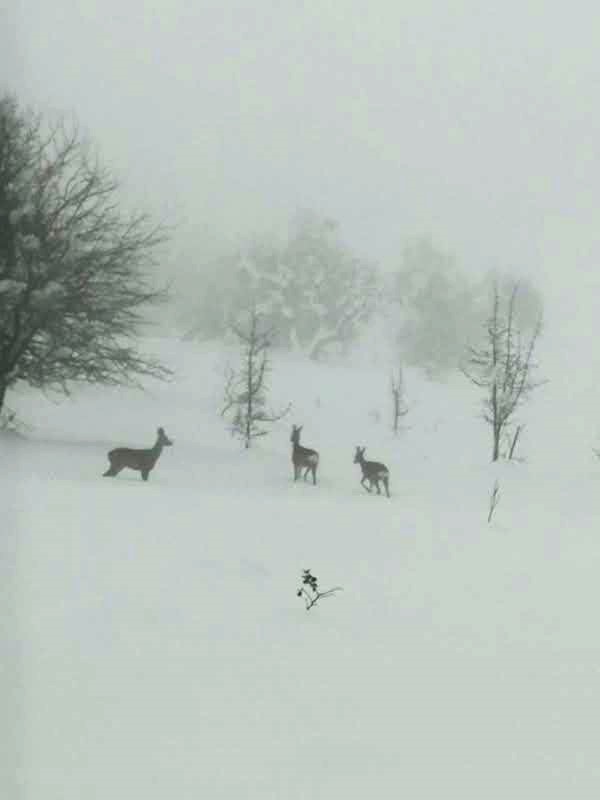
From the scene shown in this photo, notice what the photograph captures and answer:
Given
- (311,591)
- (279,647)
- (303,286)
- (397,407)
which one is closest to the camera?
(279,647)

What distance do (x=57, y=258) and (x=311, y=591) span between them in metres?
10.4

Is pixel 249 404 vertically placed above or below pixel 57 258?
below

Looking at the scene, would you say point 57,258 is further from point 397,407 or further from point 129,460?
point 397,407

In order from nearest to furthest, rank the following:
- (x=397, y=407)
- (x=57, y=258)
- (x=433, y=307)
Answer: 1. (x=57, y=258)
2. (x=397, y=407)
3. (x=433, y=307)

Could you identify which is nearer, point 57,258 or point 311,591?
point 311,591

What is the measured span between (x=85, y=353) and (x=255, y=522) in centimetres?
798

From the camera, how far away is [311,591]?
672cm

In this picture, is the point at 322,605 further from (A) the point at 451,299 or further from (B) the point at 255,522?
(A) the point at 451,299

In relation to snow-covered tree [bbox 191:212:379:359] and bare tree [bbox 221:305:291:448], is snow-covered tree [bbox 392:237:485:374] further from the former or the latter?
bare tree [bbox 221:305:291:448]

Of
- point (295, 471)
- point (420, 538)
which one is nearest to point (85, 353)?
point (295, 471)

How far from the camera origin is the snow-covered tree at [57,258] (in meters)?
14.0

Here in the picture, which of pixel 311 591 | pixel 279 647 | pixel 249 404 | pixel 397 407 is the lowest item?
pixel 279 647

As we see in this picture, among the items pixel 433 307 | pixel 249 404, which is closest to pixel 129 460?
pixel 249 404

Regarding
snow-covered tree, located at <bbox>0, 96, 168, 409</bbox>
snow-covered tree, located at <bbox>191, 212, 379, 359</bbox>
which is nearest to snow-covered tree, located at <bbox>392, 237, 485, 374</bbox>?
snow-covered tree, located at <bbox>191, 212, 379, 359</bbox>
